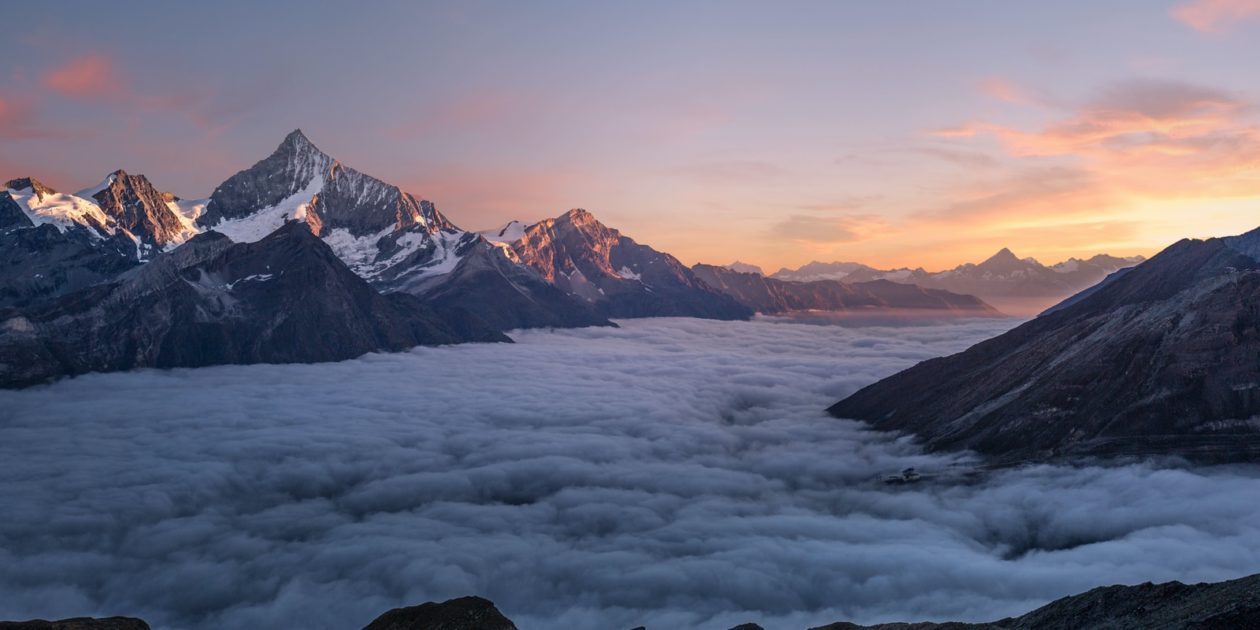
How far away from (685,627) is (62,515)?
Answer: 544 feet

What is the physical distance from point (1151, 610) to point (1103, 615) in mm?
4666

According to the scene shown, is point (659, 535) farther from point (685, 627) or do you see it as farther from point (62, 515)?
point (62, 515)

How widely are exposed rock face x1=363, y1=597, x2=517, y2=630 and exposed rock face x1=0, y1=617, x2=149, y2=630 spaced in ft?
83.9

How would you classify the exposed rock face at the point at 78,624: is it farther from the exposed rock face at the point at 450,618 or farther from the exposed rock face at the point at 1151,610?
the exposed rock face at the point at 1151,610

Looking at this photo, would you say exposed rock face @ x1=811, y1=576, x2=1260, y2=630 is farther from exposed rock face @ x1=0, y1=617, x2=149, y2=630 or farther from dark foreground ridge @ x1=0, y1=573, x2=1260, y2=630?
exposed rock face @ x1=0, y1=617, x2=149, y2=630

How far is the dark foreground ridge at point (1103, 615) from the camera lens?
2299 inches

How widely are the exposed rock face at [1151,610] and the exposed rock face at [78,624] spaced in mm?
76535

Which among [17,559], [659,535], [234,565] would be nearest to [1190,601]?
[659,535]

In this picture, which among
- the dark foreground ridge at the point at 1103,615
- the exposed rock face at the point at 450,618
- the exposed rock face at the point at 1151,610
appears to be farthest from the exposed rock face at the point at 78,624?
the exposed rock face at the point at 1151,610

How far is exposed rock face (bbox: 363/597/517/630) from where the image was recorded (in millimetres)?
75938

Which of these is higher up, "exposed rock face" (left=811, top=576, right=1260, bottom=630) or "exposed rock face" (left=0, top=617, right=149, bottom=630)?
"exposed rock face" (left=811, top=576, right=1260, bottom=630)

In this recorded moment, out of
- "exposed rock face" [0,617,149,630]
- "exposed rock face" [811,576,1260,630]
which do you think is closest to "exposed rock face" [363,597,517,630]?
"exposed rock face" [0,617,149,630]

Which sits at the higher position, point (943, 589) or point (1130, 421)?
point (1130, 421)

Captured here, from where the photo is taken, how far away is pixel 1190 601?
6519 centimetres
